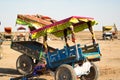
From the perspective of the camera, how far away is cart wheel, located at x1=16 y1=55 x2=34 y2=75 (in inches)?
600

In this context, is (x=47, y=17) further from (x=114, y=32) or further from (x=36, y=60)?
(x=114, y=32)

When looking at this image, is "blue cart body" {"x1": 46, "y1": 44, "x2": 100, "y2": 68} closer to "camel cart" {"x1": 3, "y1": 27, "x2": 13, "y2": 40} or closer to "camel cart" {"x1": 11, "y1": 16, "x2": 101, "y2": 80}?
"camel cart" {"x1": 11, "y1": 16, "x2": 101, "y2": 80}

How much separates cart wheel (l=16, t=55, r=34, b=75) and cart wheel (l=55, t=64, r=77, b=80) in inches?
125

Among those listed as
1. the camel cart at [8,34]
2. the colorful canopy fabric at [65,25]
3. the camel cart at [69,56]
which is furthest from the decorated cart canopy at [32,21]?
the camel cart at [8,34]

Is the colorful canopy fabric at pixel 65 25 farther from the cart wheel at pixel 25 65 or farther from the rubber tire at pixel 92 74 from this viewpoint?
the cart wheel at pixel 25 65

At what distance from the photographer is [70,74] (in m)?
11.7

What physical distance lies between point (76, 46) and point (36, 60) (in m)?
3.90

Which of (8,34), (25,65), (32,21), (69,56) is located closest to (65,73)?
(69,56)

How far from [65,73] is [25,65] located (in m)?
4.05

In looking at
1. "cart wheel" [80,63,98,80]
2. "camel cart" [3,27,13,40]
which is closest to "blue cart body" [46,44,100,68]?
"cart wheel" [80,63,98,80]

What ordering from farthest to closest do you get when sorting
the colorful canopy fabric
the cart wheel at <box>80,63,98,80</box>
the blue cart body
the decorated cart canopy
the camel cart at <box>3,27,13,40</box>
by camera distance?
the camel cart at <box>3,27,13,40</box> < the decorated cart canopy < the cart wheel at <box>80,63,98,80</box> < the colorful canopy fabric < the blue cart body

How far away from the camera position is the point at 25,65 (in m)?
15.5

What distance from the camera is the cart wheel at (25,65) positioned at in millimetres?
15242

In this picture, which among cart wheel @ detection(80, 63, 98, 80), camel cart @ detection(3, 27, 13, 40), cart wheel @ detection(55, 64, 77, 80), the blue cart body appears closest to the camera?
cart wheel @ detection(55, 64, 77, 80)
